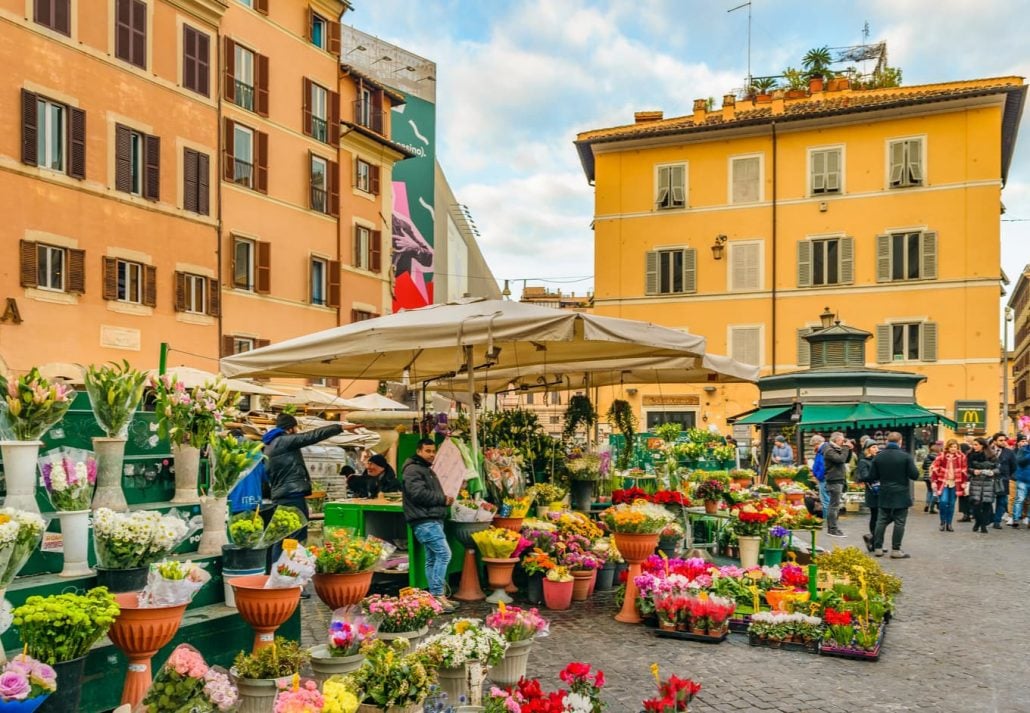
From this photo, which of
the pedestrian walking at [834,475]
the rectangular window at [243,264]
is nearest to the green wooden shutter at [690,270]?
the rectangular window at [243,264]

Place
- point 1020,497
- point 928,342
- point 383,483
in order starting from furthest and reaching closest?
1. point 928,342
2. point 1020,497
3. point 383,483

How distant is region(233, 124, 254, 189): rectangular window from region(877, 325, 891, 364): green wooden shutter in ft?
73.4

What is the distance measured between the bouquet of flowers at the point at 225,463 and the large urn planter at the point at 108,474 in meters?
0.62

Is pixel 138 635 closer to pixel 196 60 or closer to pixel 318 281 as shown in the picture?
pixel 196 60

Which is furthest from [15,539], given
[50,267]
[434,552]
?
[50,267]

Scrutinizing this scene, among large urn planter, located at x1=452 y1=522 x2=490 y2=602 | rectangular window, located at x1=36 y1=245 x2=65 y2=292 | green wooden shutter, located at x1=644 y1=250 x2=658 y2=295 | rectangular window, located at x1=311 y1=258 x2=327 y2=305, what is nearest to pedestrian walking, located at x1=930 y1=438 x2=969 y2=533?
large urn planter, located at x1=452 y1=522 x2=490 y2=602

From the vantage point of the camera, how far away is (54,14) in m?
18.7

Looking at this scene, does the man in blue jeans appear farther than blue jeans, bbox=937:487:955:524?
→ No

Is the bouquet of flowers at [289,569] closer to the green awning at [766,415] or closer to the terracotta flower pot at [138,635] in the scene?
the terracotta flower pot at [138,635]

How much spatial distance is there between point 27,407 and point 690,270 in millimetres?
32404

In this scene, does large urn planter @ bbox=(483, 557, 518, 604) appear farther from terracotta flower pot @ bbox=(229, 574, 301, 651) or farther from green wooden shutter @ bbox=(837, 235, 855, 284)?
green wooden shutter @ bbox=(837, 235, 855, 284)

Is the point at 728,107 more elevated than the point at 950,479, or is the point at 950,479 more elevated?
the point at 728,107

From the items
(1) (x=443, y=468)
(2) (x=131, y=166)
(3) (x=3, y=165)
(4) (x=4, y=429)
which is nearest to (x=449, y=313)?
(1) (x=443, y=468)

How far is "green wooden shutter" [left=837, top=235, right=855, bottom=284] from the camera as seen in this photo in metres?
33.3
